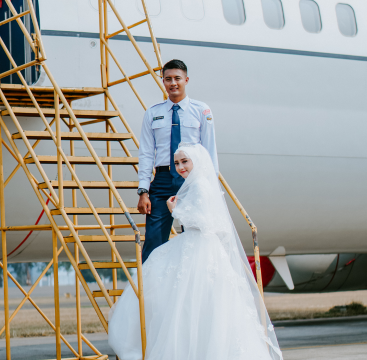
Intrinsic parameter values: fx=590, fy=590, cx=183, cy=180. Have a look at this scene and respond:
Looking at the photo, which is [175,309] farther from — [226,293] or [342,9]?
[342,9]

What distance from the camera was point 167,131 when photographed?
415 centimetres

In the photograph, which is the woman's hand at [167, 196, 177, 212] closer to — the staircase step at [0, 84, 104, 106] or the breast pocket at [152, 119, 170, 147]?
the breast pocket at [152, 119, 170, 147]

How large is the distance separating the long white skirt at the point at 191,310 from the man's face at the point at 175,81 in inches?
38.0

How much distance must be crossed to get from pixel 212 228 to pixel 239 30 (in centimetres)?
342

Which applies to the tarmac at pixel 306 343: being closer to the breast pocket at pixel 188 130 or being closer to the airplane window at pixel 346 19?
the breast pocket at pixel 188 130

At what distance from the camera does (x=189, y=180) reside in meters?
3.84

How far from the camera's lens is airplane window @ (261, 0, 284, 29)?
6.72 meters

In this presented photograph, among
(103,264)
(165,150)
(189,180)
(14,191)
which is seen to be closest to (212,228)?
(189,180)

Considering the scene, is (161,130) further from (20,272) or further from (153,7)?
(20,272)

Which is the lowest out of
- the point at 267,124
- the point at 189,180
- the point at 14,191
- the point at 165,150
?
the point at 189,180

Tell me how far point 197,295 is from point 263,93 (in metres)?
3.52

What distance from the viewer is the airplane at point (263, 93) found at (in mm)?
5934

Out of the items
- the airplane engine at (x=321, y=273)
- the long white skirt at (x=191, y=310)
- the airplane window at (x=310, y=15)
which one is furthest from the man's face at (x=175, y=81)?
the airplane engine at (x=321, y=273)

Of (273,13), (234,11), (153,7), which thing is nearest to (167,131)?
(153,7)
